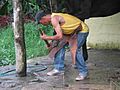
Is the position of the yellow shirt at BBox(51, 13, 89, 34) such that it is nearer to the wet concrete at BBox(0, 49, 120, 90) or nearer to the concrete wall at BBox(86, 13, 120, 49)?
the wet concrete at BBox(0, 49, 120, 90)

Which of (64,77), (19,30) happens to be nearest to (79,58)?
(64,77)

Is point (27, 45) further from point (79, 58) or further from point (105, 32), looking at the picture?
point (79, 58)

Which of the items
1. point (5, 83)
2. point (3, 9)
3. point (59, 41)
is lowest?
point (5, 83)

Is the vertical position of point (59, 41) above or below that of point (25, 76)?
above

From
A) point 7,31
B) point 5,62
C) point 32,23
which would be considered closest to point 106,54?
point 5,62

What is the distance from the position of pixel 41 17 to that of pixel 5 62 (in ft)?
8.72

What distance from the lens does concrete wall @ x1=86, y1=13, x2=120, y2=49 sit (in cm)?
1032

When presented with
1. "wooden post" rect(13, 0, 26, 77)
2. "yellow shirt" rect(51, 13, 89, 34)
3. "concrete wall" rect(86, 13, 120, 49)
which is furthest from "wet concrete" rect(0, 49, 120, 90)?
"concrete wall" rect(86, 13, 120, 49)

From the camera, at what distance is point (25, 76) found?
23.5 feet

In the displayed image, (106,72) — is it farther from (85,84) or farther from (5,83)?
(5,83)

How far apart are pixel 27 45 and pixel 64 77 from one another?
4.20m

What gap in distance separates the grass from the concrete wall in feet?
4.37

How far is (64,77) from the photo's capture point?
7086 millimetres

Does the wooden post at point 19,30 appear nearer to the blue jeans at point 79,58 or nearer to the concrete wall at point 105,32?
the blue jeans at point 79,58
